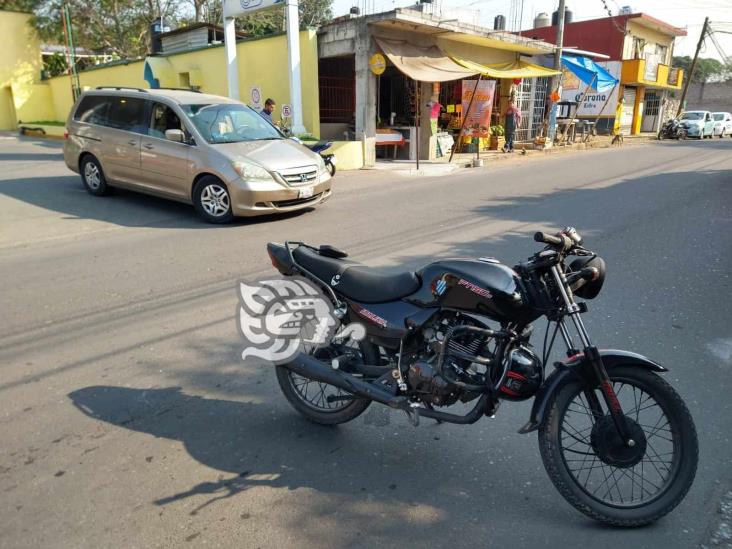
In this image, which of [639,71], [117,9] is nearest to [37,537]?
[117,9]

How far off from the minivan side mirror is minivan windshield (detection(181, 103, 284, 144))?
29 cm

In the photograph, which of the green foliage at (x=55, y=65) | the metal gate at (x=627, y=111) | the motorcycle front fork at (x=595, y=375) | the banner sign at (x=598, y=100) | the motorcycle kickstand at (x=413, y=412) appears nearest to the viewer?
the motorcycle front fork at (x=595, y=375)

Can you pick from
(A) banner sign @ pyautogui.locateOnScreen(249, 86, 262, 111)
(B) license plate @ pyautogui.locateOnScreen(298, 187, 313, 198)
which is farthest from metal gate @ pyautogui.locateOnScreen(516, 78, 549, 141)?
(B) license plate @ pyautogui.locateOnScreen(298, 187, 313, 198)

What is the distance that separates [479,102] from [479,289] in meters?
19.7

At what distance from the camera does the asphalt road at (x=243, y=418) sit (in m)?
2.56

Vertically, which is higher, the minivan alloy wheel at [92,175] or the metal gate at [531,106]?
the metal gate at [531,106]

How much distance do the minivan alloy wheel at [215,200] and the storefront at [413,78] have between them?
26.3ft

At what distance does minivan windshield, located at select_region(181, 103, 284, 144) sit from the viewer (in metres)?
9.19

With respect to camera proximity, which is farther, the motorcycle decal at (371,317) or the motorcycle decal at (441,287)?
the motorcycle decal at (371,317)

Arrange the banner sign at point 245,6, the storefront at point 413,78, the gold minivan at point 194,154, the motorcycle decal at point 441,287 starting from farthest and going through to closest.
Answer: the storefront at point 413,78
the banner sign at point 245,6
the gold minivan at point 194,154
the motorcycle decal at point 441,287

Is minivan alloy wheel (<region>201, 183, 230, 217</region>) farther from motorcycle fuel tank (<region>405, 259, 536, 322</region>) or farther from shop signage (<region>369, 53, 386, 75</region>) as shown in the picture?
shop signage (<region>369, 53, 386, 75</region>)

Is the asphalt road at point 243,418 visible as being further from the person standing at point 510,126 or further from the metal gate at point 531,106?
the metal gate at point 531,106

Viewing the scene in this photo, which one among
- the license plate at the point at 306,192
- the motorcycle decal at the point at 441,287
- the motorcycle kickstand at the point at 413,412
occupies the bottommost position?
the motorcycle kickstand at the point at 413,412

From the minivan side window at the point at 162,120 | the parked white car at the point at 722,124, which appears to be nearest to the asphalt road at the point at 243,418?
the minivan side window at the point at 162,120
